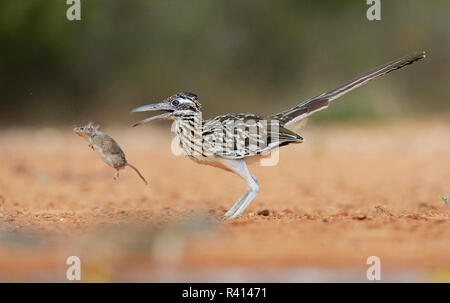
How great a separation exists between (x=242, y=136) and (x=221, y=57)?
15080 mm

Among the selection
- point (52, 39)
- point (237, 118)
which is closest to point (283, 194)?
point (237, 118)

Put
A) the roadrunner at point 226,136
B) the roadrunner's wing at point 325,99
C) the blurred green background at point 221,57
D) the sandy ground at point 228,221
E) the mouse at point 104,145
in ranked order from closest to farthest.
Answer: the sandy ground at point 228,221, the roadrunner at point 226,136, the roadrunner's wing at point 325,99, the mouse at point 104,145, the blurred green background at point 221,57

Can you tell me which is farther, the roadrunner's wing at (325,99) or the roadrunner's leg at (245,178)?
the roadrunner's wing at (325,99)

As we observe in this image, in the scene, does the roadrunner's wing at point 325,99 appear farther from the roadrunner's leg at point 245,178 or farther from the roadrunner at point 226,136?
the roadrunner's leg at point 245,178

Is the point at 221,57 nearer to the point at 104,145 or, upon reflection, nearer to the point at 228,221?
the point at 104,145

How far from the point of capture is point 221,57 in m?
21.1

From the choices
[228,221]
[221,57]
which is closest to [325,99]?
[228,221]

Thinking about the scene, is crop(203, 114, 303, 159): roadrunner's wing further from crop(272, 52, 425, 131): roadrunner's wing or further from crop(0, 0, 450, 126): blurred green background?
crop(0, 0, 450, 126): blurred green background

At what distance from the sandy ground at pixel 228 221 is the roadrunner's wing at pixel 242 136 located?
0.68m

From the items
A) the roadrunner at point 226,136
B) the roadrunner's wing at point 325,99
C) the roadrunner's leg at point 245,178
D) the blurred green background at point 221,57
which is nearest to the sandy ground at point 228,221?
the roadrunner's leg at point 245,178

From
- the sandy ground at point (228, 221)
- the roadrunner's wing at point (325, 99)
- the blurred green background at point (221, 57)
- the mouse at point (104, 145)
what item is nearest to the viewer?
the sandy ground at point (228, 221)

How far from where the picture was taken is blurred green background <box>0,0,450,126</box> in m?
19.9

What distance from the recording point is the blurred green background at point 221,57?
65.4 ft

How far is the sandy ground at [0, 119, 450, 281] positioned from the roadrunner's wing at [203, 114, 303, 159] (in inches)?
26.7
